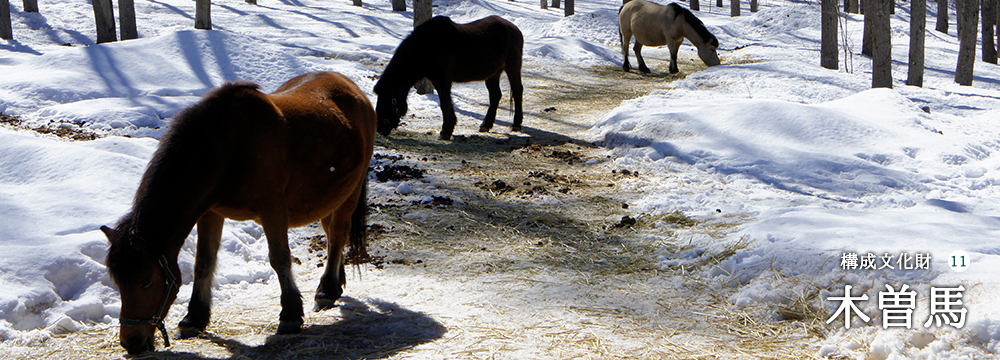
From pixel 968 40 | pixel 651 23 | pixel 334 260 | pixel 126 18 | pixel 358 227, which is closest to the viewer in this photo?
pixel 334 260

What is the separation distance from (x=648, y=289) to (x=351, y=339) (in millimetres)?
1907

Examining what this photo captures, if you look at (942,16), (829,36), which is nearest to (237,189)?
(829,36)

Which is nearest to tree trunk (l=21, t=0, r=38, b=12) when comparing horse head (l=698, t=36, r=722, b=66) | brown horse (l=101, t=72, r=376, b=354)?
horse head (l=698, t=36, r=722, b=66)

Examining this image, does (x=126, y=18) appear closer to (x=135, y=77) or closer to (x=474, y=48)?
(x=135, y=77)

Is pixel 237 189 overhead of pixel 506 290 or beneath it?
overhead

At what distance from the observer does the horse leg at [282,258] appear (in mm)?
3625

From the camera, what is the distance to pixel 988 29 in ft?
64.5

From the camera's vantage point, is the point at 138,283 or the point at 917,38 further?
the point at 917,38

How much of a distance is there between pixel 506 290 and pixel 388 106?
16.3 ft

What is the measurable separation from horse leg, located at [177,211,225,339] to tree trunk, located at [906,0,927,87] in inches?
500

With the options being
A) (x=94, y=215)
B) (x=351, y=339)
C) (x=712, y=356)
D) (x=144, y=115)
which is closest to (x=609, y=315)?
(x=712, y=356)

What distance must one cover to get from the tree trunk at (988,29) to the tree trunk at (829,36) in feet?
19.7

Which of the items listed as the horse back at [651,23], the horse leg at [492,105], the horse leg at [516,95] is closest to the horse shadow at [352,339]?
the horse leg at [492,105]

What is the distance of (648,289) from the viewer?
180 inches
